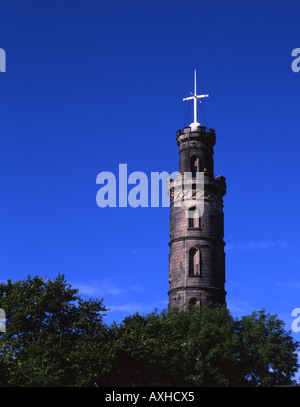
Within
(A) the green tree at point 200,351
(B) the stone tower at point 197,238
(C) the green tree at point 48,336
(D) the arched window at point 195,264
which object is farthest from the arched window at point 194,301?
(C) the green tree at point 48,336

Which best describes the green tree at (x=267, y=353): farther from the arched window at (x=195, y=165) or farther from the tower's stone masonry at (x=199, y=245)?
the arched window at (x=195, y=165)

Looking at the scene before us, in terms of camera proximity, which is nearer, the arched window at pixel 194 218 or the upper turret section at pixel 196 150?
the arched window at pixel 194 218

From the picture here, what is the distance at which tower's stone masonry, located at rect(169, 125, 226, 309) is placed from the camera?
82.1 metres

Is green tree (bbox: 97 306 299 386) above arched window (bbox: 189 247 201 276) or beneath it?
beneath

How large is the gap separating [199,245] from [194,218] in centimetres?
339

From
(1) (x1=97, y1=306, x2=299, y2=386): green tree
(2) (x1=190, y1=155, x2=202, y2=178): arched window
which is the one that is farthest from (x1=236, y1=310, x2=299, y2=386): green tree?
(2) (x1=190, y1=155, x2=202, y2=178): arched window

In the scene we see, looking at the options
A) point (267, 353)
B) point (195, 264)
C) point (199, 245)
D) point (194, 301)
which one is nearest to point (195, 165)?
point (199, 245)

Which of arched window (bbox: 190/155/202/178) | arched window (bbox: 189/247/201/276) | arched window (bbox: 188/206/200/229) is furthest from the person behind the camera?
arched window (bbox: 190/155/202/178)

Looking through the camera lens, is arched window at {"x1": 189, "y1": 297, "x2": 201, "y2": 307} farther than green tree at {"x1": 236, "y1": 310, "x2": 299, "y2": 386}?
Yes

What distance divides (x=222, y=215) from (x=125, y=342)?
34.2 m

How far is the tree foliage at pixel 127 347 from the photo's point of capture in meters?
52.1

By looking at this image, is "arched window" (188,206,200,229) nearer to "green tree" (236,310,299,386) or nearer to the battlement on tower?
the battlement on tower
